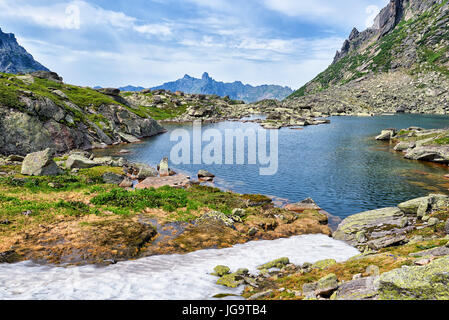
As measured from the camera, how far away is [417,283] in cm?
1055

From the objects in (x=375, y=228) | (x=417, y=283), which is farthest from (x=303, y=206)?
(x=417, y=283)

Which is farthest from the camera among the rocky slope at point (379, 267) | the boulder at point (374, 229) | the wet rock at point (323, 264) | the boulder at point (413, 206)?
the boulder at point (413, 206)

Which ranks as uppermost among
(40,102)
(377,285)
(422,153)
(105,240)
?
(40,102)

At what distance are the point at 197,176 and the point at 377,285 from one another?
44015 millimetres

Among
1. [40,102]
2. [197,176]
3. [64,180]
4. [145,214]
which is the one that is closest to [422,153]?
[197,176]

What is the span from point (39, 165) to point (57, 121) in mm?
44982

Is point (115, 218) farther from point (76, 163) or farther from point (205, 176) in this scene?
Answer: point (76, 163)

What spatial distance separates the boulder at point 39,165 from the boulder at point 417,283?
44437 mm

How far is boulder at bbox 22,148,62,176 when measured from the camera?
39812mm

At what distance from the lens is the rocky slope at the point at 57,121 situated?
65562 millimetres

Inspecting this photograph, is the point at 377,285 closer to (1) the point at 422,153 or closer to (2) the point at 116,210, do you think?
(2) the point at 116,210

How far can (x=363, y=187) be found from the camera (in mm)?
44562

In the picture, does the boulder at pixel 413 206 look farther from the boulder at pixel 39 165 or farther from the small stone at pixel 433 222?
the boulder at pixel 39 165

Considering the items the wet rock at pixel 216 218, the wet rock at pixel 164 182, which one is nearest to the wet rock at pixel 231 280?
the wet rock at pixel 216 218
